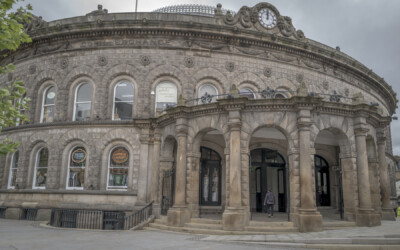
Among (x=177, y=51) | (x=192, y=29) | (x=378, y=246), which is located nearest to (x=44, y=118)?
(x=177, y=51)

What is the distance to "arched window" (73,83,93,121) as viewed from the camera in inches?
751

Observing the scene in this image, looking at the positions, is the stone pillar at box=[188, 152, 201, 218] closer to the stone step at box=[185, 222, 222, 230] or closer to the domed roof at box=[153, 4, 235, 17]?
the stone step at box=[185, 222, 222, 230]

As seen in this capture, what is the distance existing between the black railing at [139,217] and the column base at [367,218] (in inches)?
371

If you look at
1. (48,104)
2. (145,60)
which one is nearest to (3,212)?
(48,104)

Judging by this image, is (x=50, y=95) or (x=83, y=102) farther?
(x=50, y=95)

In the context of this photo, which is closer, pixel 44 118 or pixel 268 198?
pixel 268 198

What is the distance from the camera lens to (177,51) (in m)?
19.1

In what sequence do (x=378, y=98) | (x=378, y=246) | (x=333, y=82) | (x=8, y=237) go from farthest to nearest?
(x=378, y=98), (x=333, y=82), (x=8, y=237), (x=378, y=246)

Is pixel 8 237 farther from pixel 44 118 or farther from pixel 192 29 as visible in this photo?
pixel 192 29

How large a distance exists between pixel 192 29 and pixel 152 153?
750 cm

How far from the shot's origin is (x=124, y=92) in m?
19.1

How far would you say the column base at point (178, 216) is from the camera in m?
13.7

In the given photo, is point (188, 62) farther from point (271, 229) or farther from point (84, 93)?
point (271, 229)

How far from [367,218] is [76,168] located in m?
14.9
